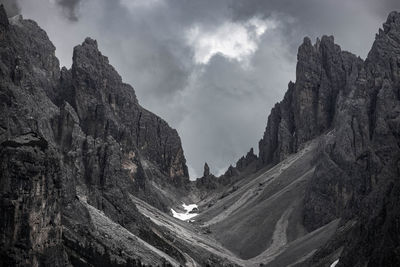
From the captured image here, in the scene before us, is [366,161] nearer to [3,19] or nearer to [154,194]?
[154,194]

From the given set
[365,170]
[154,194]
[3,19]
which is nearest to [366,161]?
[365,170]

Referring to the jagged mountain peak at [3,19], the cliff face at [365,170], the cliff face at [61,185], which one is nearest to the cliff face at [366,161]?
the cliff face at [365,170]

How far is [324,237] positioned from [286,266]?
1276 cm

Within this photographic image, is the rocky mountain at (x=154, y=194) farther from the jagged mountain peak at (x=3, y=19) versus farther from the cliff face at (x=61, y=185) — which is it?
the jagged mountain peak at (x=3, y=19)

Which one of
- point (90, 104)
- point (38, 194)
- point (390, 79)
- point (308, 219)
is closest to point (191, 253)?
point (308, 219)

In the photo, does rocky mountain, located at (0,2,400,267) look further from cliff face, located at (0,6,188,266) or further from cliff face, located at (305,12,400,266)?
cliff face, located at (305,12,400,266)

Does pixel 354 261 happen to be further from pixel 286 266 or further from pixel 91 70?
pixel 91 70

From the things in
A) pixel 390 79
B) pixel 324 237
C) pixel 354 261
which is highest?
pixel 390 79

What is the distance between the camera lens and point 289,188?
542 feet

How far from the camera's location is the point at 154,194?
617 feet

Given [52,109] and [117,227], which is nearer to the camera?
[117,227]

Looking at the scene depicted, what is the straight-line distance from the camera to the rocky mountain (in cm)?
6062

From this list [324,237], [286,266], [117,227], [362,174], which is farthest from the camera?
[362,174]

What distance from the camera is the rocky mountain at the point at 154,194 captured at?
199 ft
